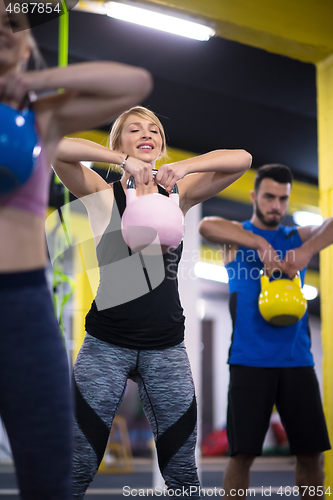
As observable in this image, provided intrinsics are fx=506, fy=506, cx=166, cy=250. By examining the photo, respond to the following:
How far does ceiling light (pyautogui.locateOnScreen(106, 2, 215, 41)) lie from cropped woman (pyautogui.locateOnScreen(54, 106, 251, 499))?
73.8 inches

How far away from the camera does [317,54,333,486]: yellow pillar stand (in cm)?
294

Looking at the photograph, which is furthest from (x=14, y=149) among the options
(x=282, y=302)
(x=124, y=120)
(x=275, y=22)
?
(x=275, y=22)

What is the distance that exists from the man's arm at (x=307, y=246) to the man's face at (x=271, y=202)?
18 centimetres

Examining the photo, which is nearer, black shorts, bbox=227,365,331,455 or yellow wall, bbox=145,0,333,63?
black shorts, bbox=227,365,331,455

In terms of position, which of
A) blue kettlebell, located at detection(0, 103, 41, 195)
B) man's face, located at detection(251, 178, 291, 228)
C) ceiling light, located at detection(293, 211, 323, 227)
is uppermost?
ceiling light, located at detection(293, 211, 323, 227)

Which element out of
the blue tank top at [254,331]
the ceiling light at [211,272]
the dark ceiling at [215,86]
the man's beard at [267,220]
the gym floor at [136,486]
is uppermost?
the dark ceiling at [215,86]

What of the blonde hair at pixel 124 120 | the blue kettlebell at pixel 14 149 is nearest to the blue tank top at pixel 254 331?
the blonde hair at pixel 124 120

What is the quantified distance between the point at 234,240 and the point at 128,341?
1064 millimetres

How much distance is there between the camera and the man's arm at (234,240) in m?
2.39

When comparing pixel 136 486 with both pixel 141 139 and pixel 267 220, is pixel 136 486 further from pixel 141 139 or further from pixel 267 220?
pixel 141 139

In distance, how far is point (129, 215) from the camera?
1.48m

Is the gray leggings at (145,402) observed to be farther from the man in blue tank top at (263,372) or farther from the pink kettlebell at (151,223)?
the man in blue tank top at (263,372)

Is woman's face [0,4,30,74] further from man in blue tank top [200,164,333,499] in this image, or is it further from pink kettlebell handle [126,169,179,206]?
man in blue tank top [200,164,333,499]

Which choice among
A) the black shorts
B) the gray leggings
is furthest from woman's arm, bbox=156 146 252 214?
the black shorts
